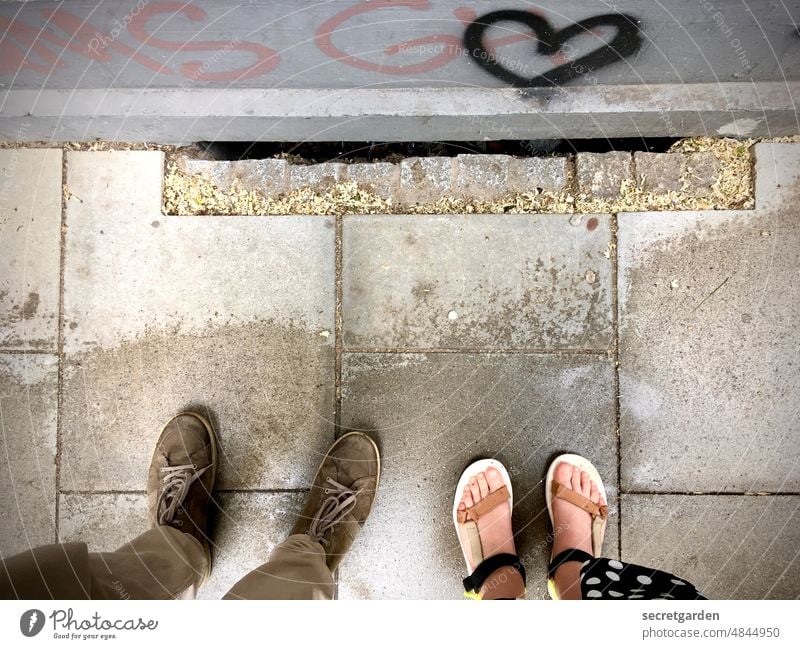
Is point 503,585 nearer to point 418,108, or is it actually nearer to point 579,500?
point 579,500

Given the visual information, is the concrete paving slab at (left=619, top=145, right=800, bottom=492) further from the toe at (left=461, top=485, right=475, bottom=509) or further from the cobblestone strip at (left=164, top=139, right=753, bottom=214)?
Result: the toe at (left=461, top=485, right=475, bottom=509)

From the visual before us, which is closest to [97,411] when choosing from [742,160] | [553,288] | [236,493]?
[236,493]

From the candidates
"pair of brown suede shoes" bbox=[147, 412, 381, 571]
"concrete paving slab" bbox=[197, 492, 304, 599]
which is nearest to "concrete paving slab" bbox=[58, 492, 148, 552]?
"pair of brown suede shoes" bbox=[147, 412, 381, 571]

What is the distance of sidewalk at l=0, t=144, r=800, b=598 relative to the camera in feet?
6.31

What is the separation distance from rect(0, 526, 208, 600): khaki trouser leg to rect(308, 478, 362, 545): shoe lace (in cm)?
44

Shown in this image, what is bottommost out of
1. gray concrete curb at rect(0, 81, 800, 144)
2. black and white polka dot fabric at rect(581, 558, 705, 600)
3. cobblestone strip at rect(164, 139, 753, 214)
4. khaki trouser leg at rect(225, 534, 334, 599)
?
black and white polka dot fabric at rect(581, 558, 705, 600)

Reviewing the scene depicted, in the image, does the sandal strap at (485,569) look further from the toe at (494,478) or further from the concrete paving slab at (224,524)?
the concrete paving slab at (224,524)

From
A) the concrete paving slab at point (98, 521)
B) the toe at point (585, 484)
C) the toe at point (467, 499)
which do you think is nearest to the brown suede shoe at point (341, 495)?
the toe at point (467, 499)

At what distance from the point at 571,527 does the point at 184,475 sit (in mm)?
1445

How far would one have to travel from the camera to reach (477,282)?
1.95 m

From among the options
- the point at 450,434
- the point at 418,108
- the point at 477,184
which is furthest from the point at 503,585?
the point at 418,108
